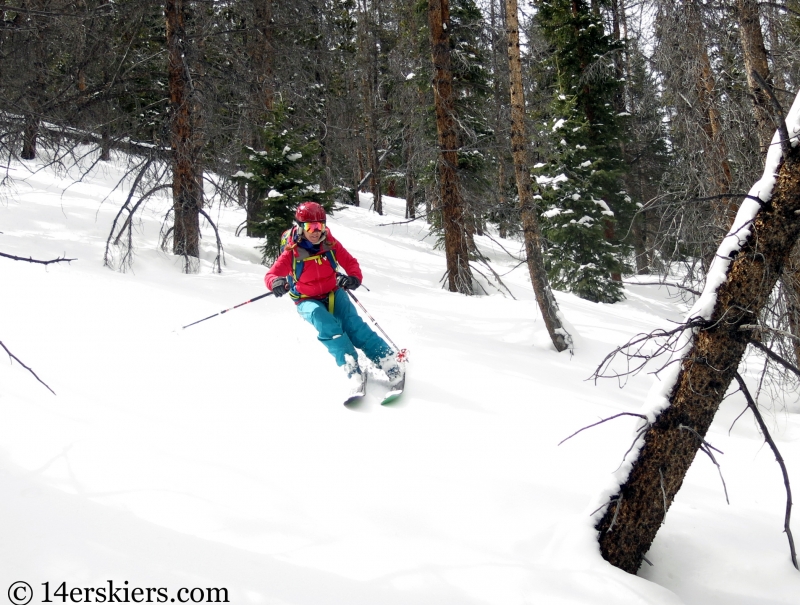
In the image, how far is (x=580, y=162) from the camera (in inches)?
551

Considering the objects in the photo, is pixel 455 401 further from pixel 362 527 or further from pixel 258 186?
pixel 258 186

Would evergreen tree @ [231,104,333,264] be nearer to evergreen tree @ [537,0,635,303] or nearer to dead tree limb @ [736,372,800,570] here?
evergreen tree @ [537,0,635,303]

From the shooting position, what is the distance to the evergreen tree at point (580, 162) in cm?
1366

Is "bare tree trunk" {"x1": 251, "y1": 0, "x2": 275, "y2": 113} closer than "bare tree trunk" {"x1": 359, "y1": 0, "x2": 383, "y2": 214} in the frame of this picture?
Yes

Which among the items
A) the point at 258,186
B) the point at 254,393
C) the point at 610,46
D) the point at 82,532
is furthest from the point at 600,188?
the point at 82,532

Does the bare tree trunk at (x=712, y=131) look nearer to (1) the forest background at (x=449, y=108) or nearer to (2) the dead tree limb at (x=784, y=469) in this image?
(1) the forest background at (x=449, y=108)

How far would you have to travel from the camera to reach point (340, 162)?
91.4 ft

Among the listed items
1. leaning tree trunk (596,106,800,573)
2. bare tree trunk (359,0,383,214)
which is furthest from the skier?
bare tree trunk (359,0,383,214)

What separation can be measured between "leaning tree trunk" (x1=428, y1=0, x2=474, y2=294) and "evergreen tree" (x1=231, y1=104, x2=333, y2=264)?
8.40 ft

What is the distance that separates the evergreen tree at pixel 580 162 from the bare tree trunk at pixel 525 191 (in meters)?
6.81

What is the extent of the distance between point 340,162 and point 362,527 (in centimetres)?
2639

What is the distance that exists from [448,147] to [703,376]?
7.44m

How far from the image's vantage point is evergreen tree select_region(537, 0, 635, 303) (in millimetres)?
13664

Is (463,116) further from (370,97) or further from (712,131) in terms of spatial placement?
(370,97)
